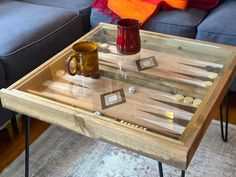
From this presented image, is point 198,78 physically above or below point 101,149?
above

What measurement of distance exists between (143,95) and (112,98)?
11cm

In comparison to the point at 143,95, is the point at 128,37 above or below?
above

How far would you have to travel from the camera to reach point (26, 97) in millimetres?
1131

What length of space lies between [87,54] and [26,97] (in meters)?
0.26

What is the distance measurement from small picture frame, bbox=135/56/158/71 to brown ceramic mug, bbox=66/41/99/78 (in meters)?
0.17

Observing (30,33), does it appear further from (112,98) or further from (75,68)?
(112,98)

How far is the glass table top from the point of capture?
3.60 ft

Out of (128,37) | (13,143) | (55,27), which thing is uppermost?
(128,37)

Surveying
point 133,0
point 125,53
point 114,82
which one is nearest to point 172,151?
point 114,82

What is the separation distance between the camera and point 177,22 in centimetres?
177

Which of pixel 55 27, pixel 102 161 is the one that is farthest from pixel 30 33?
pixel 102 161

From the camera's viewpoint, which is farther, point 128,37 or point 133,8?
point 133,8

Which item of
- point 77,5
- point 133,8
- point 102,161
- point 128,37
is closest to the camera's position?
point 128,37

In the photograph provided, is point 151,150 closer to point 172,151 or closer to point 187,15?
point 172,151
